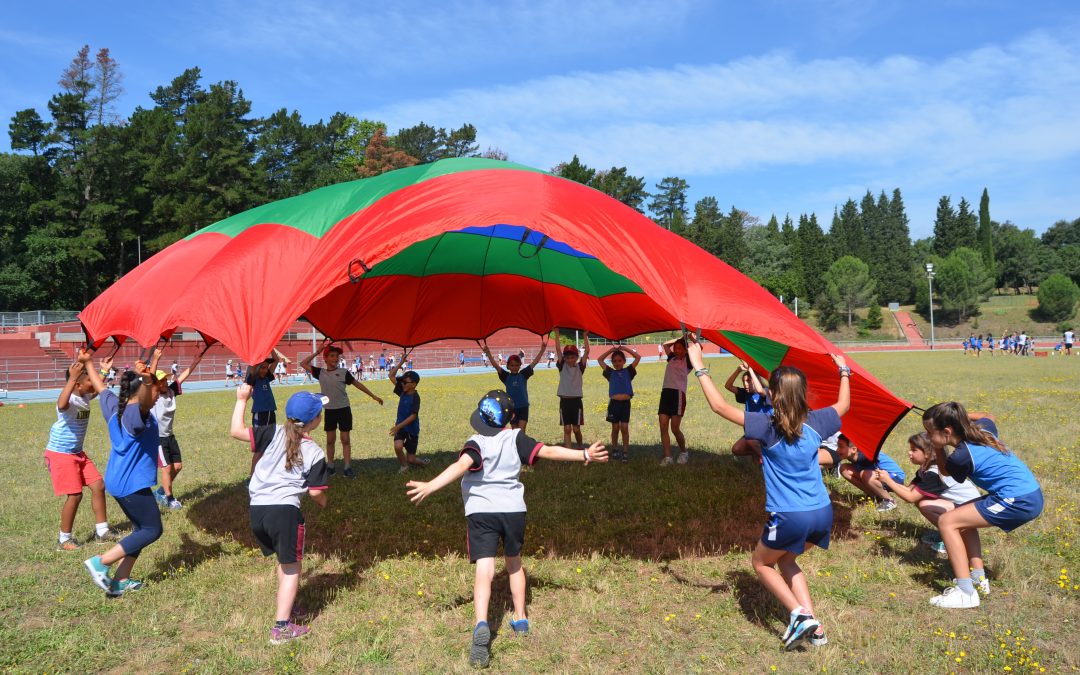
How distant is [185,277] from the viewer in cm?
822

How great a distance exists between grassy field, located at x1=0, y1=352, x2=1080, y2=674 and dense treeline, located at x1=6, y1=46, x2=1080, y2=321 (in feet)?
146

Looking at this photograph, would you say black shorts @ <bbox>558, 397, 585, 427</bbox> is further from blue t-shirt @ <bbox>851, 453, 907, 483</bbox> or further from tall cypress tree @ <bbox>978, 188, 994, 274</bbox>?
tall cypress tree @ <bbox>978, 188, 994, 274</bbox>

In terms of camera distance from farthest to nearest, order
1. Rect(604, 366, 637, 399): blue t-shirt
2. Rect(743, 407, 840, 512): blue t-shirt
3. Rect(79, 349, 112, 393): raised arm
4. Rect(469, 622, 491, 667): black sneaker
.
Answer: Rect(604, 366, 637, 399): blue t-shirt, Rect(79, 349, 112, 393): raised arm, Rect(743, 407, 840, 512): blue t-shirt, Rect(469, 622, 491, 667): black sneaker

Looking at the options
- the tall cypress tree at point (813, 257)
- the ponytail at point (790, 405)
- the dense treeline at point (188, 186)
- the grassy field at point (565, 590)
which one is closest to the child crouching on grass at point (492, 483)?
the grassy field at point (565, 590)

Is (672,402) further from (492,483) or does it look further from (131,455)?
(131,455)

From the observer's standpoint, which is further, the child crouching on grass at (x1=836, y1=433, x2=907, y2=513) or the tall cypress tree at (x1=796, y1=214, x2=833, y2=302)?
the tall cypress tree at (x1=796, y1=214, x2=833, y2=302)

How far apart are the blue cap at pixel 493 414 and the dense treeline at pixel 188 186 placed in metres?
47.5

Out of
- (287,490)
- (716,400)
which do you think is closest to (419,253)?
(287,490)

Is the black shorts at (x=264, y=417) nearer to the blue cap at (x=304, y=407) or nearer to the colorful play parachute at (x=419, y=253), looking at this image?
the colorful play parachute at (x=419, y=253)

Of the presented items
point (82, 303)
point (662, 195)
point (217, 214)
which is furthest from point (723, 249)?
point (82, 303)

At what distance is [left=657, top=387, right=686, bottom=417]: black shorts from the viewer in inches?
481

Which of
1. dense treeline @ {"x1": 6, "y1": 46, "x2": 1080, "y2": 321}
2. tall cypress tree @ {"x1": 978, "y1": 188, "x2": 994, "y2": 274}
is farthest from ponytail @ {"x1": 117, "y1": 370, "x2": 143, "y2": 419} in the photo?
tall cypress tree @ {"x1": 978, "y1": 188, "x2": 994, "y2": 274}

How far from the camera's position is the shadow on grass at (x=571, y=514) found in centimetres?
Result: 792

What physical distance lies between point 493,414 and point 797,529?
2.44 meters
